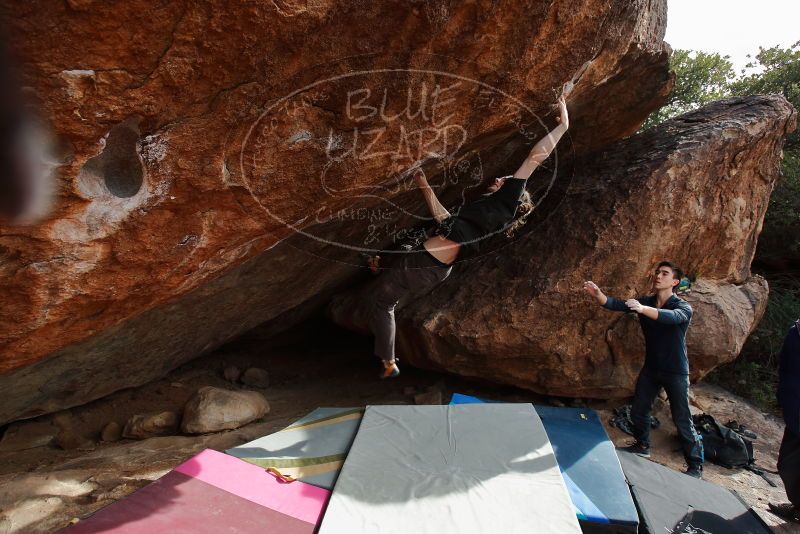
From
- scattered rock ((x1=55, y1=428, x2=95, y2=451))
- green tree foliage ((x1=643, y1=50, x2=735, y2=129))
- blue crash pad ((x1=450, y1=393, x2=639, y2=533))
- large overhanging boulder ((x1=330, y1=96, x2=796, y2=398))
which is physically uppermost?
green tree foliage ((x1=643, y1=50, x2=735, y2=129))

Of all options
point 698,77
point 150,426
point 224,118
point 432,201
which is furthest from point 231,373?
point 698,77

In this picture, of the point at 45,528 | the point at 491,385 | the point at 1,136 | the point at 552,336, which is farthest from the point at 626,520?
the point at 1,136

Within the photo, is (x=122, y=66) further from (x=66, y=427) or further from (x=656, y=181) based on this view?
(x=656, y=181)

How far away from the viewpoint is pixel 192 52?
6.30ft

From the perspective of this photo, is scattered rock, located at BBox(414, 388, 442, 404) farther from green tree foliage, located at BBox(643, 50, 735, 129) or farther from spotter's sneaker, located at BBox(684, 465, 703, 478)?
green tree foliage, located at BBox(643, 50, 735, 129)

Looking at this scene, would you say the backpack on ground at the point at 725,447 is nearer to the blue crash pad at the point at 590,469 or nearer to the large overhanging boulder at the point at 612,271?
the large overhanging boulder at the point at 612,271

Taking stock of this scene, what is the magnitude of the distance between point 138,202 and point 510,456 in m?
2.49

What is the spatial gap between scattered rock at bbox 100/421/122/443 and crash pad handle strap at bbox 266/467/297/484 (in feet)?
6.17

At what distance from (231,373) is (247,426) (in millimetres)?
1397

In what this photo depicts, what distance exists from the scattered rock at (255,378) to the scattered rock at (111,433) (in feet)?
4.42

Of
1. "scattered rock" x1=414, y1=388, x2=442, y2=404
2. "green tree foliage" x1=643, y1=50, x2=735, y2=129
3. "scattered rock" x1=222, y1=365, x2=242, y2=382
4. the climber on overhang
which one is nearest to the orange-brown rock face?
the climber on overhang

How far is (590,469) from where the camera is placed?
2.97 meters

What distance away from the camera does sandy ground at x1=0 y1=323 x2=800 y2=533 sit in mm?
2582

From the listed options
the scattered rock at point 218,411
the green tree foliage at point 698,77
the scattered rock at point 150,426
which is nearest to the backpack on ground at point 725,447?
the scattered rock at point 218,411
